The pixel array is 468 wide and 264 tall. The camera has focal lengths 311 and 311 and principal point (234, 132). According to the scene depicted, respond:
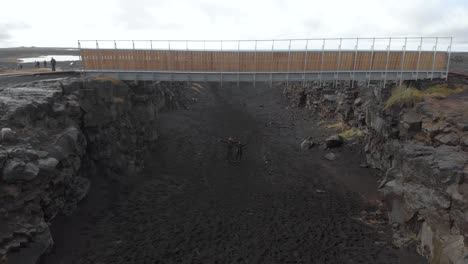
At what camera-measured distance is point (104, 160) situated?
1174 inches

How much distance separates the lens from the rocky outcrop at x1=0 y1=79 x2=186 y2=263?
18.3m

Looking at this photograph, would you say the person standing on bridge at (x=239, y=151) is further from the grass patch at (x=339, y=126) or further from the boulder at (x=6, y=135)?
the boulder at (x=6, y=135)

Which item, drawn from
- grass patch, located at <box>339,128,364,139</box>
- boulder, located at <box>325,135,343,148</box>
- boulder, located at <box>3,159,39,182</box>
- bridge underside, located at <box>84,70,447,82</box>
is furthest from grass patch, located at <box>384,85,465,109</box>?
boulder, located at <box>3,159,39,182</box>

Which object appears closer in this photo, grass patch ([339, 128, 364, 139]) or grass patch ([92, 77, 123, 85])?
grass patch ([92, 77, 123, 85])

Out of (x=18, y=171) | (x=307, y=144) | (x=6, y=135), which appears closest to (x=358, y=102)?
(x=307, y=144)

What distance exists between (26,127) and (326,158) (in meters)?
30.5

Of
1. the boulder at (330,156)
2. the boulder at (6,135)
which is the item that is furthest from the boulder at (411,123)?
the boulder at (6,135)

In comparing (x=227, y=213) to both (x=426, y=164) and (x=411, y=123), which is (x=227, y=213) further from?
(x=411, y=123)

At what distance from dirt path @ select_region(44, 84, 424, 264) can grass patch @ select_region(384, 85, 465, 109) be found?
8.14m

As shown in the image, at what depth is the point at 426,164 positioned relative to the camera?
2072 cm

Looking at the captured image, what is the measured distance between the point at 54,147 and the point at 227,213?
1399cm

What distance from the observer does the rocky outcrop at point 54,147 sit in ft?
60.1

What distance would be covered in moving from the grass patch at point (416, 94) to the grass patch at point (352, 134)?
8529 millimetres

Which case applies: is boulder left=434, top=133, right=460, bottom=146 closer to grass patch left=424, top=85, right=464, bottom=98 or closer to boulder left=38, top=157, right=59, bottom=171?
grass patch left=424, top=85, right=464, bottom=98
